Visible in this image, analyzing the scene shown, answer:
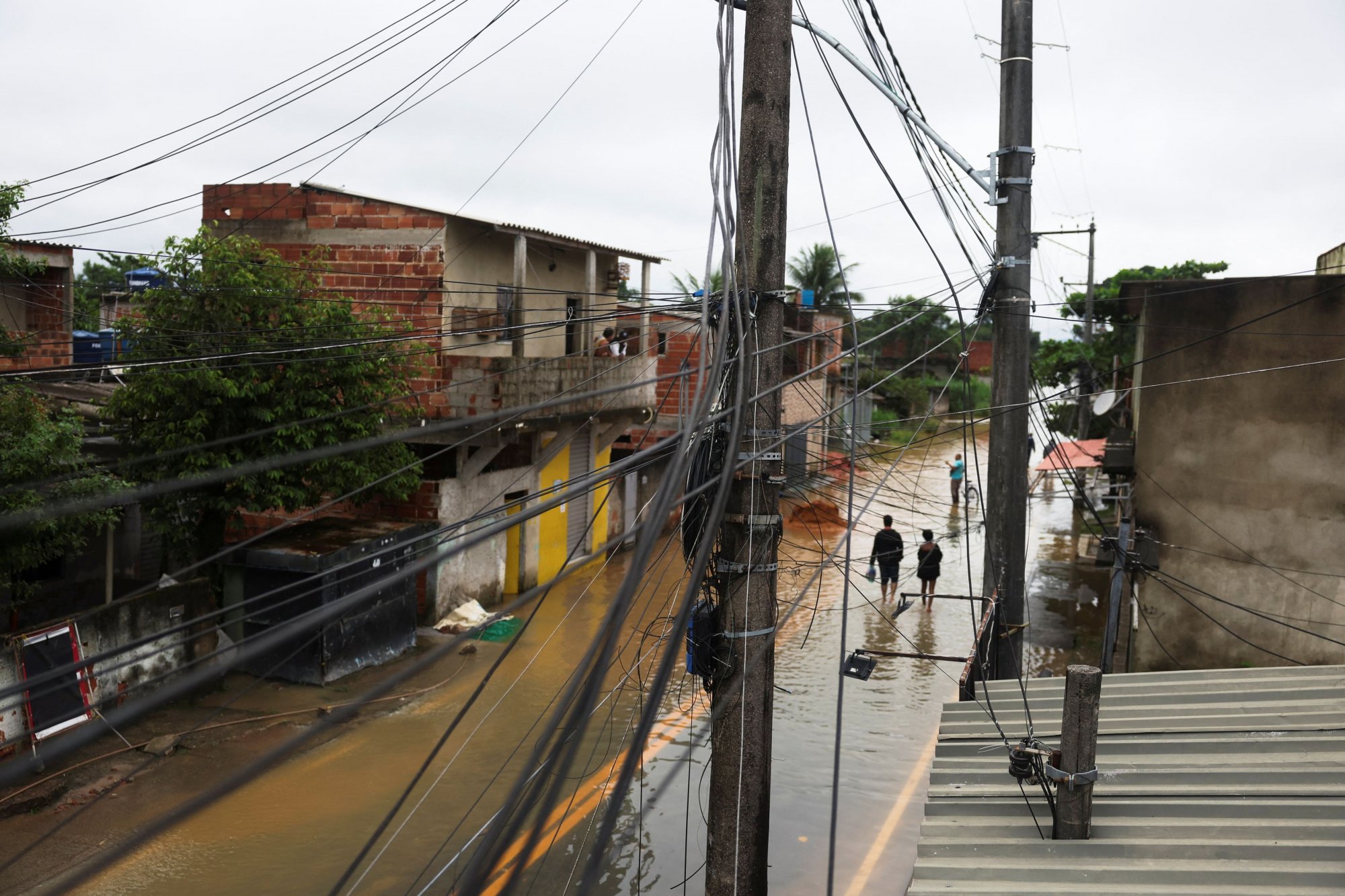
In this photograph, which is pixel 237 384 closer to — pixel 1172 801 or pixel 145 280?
pixel 145 280

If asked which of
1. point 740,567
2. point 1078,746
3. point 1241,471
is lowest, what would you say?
point 1078,746

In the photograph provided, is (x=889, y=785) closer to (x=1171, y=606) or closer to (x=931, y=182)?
(x=1171, y=606)

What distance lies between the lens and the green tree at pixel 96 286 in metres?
10.8

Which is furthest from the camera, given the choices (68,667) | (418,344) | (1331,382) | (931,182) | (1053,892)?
(418,344)

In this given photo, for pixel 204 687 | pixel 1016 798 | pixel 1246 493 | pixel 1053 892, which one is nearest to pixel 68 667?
pixel 1053 892

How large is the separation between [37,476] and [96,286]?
6.43ft

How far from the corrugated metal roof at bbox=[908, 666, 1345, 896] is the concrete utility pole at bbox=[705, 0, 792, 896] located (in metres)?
0.98

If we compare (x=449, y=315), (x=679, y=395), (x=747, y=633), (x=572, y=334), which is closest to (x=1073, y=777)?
(x=747, y=633)

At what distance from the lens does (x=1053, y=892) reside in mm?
4504

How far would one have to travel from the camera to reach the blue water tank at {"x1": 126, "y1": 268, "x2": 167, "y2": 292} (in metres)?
11.2

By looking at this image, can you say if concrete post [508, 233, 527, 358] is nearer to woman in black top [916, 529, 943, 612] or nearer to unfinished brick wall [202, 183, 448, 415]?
unfinished brick wall [202, 183, 448, 415]

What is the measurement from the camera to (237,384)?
1109cm

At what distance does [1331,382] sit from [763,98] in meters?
8.56

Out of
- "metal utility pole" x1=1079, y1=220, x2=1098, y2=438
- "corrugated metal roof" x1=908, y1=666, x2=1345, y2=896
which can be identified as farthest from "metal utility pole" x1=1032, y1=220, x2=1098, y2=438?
"corrugated metal roof" x1=908, y1=666, x2=1345, y2=896
